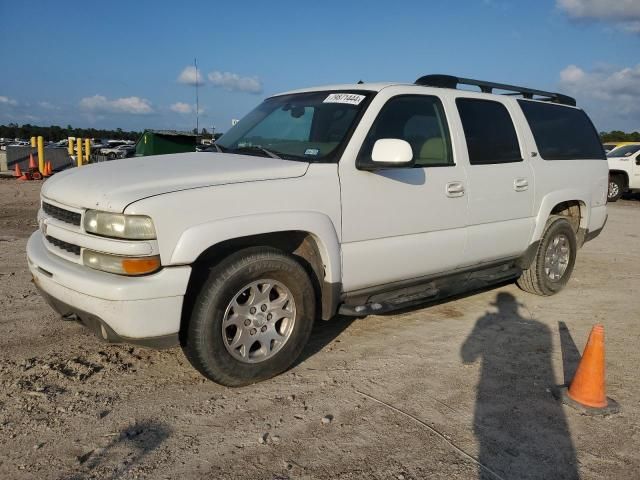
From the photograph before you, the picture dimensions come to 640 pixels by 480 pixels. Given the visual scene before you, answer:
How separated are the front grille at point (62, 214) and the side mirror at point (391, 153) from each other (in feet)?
6.16

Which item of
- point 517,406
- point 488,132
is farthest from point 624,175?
point 517,406

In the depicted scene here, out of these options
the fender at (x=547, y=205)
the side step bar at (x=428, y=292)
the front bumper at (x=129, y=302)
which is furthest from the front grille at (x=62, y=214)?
the fender at (x=547, y=205)

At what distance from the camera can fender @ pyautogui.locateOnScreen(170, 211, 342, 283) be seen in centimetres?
296

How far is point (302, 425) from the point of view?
3012 mm

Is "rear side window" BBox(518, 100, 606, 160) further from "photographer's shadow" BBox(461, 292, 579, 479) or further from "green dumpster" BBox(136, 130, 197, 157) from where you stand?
"green dumpster" BBox(136, 130, 197, 157)

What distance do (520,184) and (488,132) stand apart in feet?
1.91

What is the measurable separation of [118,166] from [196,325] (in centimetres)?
129

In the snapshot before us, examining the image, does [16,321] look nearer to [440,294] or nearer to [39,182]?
[440,294]

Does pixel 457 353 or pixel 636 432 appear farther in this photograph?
pixel 457 353

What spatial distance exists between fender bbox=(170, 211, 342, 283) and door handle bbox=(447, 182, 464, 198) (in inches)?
45.9

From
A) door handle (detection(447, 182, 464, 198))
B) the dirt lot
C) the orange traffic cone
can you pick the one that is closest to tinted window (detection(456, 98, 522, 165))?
door handle (detection(447, 182, 464, 198))

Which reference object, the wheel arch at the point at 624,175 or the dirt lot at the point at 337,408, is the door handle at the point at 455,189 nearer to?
the dirt lot at the point at 337,408

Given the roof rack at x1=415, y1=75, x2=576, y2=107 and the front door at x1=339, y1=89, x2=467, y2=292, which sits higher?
the roof rack at x1=415, y1=75, x2=576, y2=107

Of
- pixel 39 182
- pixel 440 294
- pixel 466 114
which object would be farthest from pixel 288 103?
pixel 39 182
